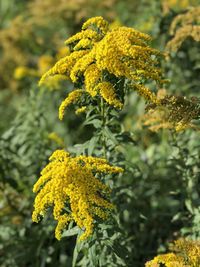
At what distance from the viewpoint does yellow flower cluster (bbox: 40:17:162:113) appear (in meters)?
3.43

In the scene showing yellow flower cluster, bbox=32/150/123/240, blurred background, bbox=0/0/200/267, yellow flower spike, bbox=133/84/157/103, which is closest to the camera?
yellow flower cluster, bbox=32/150/123/240

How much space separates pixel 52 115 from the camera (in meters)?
6.78

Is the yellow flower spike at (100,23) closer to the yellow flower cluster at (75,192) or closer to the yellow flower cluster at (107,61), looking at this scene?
the yellow flower cluster at (107,61)

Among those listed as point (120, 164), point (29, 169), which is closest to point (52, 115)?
point (29, 169)

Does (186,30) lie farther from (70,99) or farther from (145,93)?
(70,99)

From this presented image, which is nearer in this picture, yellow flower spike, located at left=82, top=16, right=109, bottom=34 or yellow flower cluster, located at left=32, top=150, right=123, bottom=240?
yellow flower cluster, located at left=32, top=150, right=123, bottom=240

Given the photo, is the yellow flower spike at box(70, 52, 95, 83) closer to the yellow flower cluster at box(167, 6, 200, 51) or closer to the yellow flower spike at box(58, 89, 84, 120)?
the yellow flower spike at box(58, 89, 84, 120)

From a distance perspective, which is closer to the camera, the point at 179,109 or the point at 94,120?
the point at 179,109

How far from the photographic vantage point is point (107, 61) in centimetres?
340

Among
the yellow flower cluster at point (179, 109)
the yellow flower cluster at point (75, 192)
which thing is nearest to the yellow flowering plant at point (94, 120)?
the yellow flower cluster at point (75, 192)

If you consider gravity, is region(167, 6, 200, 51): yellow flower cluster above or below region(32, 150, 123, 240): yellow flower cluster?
above

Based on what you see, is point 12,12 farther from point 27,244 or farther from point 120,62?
point 120,62

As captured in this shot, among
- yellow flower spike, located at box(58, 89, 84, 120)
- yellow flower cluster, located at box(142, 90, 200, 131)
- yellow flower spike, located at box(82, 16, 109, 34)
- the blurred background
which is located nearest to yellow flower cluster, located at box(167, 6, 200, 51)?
the blurred background

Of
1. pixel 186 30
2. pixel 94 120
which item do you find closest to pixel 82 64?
pixel 94 120
